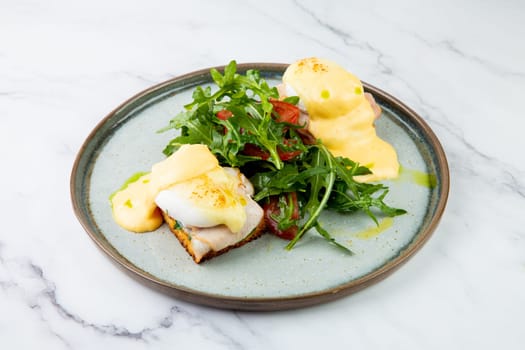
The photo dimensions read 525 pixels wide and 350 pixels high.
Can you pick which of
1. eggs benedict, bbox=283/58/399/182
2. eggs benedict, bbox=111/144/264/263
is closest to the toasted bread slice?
eggs benedict, bbox=111/144/264/263

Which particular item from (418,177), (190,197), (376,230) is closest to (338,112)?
(418,177)

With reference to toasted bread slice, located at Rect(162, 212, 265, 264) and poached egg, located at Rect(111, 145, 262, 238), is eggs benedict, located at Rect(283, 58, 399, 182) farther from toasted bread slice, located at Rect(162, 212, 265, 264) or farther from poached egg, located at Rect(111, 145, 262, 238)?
toasted bread slice, located at Rect(162, 212, 265, 264)

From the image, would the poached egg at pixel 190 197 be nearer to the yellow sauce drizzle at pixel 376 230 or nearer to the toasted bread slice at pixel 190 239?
the toasted bread slice at pixel 190 239

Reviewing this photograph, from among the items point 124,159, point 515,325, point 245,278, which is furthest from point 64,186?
point 515,325

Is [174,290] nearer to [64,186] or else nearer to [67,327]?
[67,327]

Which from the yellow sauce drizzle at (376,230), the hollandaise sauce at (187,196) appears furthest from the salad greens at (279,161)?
the hollandaise sauce at (187,196)

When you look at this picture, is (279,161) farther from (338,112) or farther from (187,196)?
(338,112)
